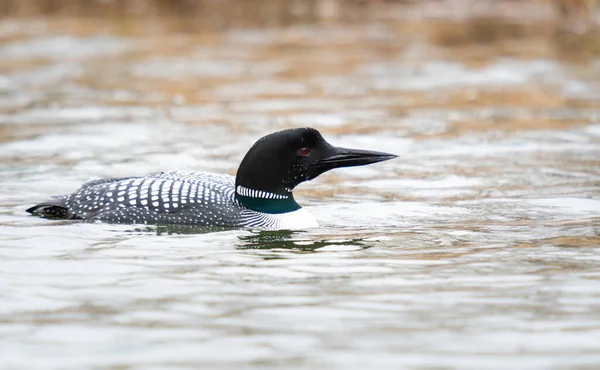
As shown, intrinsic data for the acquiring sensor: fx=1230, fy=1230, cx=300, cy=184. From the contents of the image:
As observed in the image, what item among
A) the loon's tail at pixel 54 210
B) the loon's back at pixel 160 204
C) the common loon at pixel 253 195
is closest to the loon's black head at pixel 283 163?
the common loon at pixel 253 195

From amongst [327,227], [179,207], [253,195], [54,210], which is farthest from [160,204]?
[327,227]

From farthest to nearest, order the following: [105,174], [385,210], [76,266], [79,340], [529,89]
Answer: [529,89] < [105,174] < [385,210] < [76,266] < [79,340]

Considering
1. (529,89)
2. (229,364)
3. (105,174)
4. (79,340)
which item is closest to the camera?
(229,364)

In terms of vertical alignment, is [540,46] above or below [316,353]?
above

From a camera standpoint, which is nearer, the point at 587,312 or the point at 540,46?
the point at 587,312

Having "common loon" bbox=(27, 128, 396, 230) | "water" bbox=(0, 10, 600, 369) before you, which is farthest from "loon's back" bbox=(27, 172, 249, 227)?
"water" bbox=(0, 10, 600, 369)

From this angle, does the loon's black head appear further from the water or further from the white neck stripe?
the water

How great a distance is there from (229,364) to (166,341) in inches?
14.1

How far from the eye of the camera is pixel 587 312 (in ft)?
15.6

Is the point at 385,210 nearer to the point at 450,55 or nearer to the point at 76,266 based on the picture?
the point at 76,266

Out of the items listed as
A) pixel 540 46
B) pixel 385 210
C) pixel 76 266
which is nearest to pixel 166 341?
pixel 76 266

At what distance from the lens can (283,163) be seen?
21.5ft

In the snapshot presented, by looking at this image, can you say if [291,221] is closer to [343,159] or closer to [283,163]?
[283,163]

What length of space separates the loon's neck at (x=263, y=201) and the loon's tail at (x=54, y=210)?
3.14 ft
